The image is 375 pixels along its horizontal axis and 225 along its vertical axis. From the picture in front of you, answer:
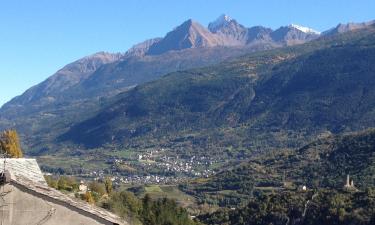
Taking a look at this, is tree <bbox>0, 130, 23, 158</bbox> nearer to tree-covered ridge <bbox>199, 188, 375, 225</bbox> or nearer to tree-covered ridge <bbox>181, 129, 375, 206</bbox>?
tree-covered ridge <bbox>199, 188, 375, 225</bbox>

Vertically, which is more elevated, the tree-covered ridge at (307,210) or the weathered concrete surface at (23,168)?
the weathered concrete surface at (23,168)

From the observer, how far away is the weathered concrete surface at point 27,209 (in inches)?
340

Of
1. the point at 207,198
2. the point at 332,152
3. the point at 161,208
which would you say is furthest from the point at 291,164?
the point at 161,208

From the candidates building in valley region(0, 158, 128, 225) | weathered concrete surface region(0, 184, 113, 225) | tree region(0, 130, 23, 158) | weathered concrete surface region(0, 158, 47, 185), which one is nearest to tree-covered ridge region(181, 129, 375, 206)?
tree region(0, 130, 23, 158)

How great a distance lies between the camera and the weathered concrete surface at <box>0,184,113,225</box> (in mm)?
8625

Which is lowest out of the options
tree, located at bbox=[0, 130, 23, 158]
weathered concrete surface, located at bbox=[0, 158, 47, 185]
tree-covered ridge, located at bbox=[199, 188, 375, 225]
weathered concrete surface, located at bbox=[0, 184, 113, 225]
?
tree-covered ridge, located at bbox=[199, 188, 375, 225]

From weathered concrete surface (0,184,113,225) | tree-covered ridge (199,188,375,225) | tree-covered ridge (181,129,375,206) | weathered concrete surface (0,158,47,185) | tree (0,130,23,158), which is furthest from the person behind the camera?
tree-covered ridge (181,129,375,206)

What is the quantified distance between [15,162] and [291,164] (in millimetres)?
144632

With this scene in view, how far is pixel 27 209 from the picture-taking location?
8.62 m

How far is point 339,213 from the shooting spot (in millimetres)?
64438

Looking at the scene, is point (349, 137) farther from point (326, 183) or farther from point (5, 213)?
point (5, 213)

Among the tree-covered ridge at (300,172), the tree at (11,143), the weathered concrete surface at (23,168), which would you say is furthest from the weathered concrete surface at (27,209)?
the tree-covered ridge at (300,172)

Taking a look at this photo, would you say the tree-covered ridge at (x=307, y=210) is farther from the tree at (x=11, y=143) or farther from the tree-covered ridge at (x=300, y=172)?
the tree at (x=11, y=143)

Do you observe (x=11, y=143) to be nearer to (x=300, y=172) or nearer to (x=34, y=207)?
(x=34, y=207)
